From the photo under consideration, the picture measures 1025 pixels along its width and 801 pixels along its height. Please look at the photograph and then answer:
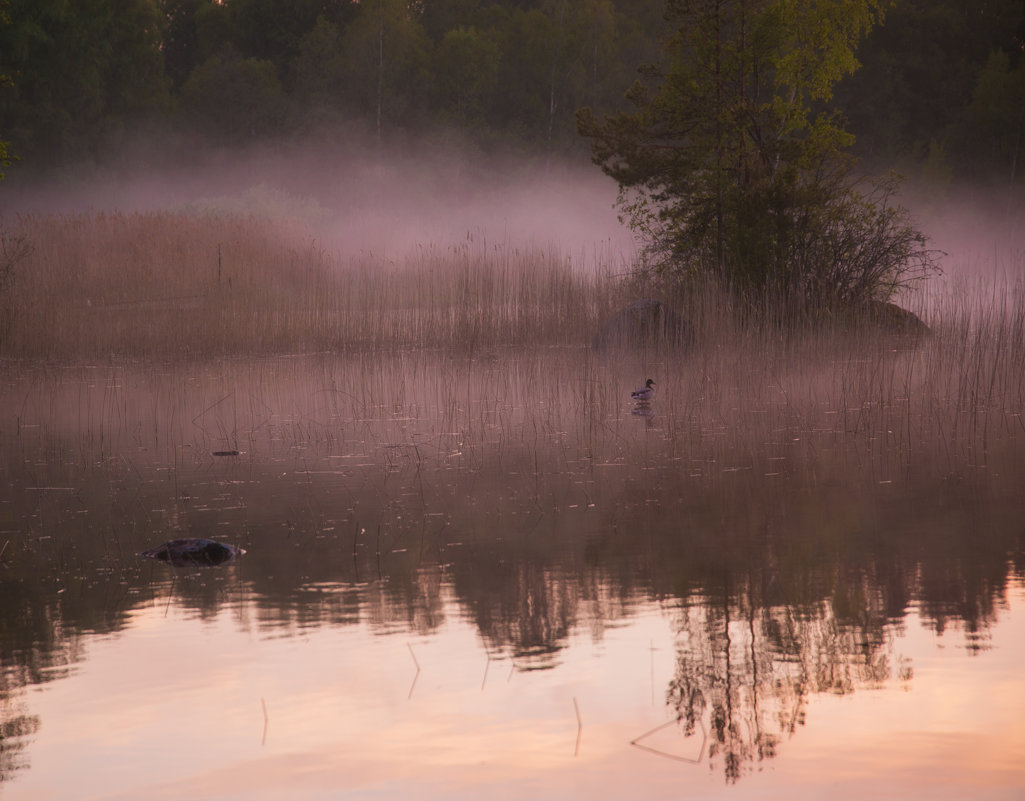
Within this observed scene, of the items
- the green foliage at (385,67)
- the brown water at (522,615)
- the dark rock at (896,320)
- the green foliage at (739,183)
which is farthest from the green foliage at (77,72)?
the brown water at (522,615)

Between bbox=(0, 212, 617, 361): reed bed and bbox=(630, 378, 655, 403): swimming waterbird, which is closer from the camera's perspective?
bbox=(630, 378, 655, 403): swimming waterbird

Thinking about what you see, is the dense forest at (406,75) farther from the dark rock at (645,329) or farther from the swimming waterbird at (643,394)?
the swimming waterbird at (643,394)

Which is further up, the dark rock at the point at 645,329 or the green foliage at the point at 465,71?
the green foliage at the point at 465,71

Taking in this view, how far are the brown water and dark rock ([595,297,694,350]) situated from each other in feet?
16.8

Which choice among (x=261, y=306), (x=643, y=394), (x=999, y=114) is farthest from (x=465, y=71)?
(x=643, y=394)

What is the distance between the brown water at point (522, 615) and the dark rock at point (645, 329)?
202 inches

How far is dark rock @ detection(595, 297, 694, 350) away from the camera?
48.4ft

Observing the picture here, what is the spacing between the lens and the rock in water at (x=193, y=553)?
588 cm

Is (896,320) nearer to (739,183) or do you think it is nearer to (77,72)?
(739,183)

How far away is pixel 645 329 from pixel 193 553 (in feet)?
32.2

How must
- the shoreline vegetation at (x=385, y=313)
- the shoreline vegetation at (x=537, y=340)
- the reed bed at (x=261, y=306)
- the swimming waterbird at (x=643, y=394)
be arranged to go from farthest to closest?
the reed bed at (x=261, y=306) → the shoreline vegetation at (x=385, y=313) → the swimming waterbird at (x=643, y=394) → the shoreline vegetation at (x=537, y=340)

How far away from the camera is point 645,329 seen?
15172 mm

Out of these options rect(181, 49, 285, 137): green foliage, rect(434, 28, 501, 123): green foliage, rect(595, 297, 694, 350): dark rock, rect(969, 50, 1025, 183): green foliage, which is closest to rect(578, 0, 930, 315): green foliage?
rect(595, 297, 694, 350): dark rock

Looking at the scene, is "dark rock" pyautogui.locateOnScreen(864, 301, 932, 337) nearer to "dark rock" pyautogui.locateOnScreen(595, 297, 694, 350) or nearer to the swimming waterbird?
"dark rock" pyautogui.locateOnScreen(595, 297, 694, 350)
